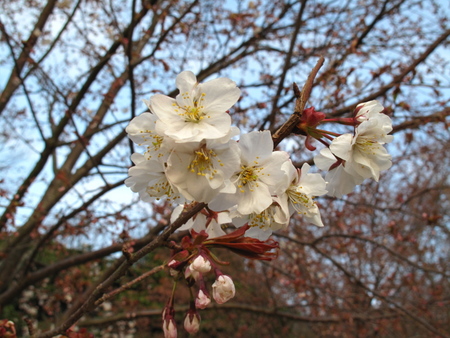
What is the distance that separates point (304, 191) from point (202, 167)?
1.33ft

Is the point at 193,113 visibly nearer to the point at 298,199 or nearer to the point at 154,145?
the point at 154,145

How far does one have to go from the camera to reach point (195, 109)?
105cm

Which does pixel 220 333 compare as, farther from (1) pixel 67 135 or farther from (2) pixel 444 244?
(2) pixel 444 244

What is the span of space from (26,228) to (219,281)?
3.66 metres

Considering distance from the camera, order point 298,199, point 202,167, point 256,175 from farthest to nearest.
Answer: point 298,199 → point 256,175 → point 202,167

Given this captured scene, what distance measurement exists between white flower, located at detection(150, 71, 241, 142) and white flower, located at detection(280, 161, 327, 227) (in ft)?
1.07

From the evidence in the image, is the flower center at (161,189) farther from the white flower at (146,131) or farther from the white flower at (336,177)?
→ the white flower at (336,177)

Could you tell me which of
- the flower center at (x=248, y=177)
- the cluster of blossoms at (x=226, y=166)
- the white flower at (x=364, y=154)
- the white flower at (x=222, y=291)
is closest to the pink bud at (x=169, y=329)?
the cluster of blossoms at (x=226, y=166)

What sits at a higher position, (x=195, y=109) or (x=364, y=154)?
(x=195, y=109)

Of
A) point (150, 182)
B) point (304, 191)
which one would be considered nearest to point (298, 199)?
point (304, 191)

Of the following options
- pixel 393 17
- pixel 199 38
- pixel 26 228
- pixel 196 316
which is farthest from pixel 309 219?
pixel 393 17

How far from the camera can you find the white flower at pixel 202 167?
955 mm

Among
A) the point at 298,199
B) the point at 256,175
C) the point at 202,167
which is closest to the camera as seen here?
the point at 202,167

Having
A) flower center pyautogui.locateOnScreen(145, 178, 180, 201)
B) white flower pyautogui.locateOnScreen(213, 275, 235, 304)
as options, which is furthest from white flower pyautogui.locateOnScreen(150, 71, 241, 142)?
white flower pyautogui.locateOnScreen(213, 275, 235, 304)
